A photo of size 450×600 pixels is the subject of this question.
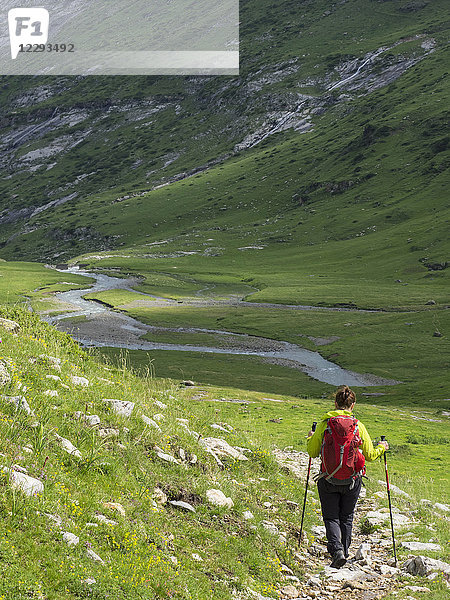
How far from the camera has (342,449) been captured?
1109 centimetres

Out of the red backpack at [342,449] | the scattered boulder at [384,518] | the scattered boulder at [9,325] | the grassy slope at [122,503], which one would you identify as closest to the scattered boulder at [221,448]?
the grassy slope at [122,503]

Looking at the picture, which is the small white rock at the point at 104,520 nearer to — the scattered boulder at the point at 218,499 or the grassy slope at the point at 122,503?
the grassy slope at the point at 122,503

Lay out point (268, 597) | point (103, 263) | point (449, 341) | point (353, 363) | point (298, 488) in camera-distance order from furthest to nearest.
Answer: point (103, 263), point (449, 341), point (353, 363), point (298, 488), point (268, 597)

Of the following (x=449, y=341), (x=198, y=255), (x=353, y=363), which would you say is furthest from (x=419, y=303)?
(x=198, y=255)

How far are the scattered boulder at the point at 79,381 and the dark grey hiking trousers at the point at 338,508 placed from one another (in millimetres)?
6960

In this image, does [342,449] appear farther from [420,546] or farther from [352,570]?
[420,546]

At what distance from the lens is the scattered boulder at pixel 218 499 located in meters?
12.3

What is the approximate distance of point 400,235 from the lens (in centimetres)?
16662

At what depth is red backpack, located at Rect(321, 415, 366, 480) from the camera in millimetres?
11117

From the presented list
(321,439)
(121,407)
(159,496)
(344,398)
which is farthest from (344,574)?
(121,407)

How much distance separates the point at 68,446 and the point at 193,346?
252 ft

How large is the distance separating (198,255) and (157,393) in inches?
6565

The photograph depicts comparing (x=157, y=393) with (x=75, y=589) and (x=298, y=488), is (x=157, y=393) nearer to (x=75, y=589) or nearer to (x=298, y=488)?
(x=298, y=488)

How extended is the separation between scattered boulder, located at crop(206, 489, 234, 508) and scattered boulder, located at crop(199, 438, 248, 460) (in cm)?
264
